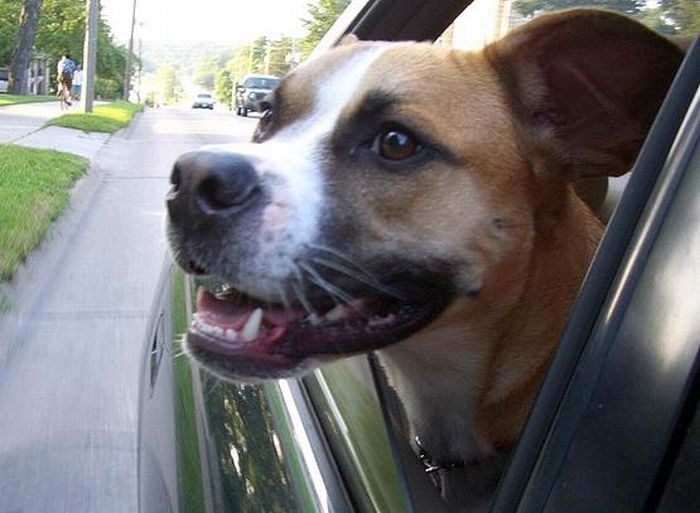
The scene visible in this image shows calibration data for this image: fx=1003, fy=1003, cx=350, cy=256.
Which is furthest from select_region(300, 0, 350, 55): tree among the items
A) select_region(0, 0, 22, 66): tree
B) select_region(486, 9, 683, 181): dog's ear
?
select_region(0, 0, 22, 66): tree

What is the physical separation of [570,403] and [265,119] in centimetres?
156

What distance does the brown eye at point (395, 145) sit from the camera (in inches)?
81.7

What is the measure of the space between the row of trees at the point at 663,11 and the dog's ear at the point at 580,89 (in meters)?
0.03

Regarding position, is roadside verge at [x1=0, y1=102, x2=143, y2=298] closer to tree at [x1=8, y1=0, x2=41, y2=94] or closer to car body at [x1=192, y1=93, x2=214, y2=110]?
tree at [x1=8, y1=0, x2=41, y2=94]

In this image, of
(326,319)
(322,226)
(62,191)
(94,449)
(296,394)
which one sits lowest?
(62,191)

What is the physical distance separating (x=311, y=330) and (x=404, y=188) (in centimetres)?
A: 35

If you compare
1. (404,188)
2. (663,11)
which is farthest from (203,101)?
(663,11)

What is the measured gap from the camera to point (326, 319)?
78.6 inches

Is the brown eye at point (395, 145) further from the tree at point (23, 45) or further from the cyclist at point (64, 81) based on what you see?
the tree at point (23, 45)

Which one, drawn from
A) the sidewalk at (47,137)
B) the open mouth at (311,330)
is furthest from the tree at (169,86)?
the open mouth at (311,330)

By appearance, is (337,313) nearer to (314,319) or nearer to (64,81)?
(314,319)

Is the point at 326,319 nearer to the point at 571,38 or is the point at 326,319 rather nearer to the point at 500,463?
the point at 500,463

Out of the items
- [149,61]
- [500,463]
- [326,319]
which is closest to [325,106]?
[326,319]

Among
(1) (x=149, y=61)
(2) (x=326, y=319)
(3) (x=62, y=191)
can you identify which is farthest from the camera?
(1) (x=149, y=61)
